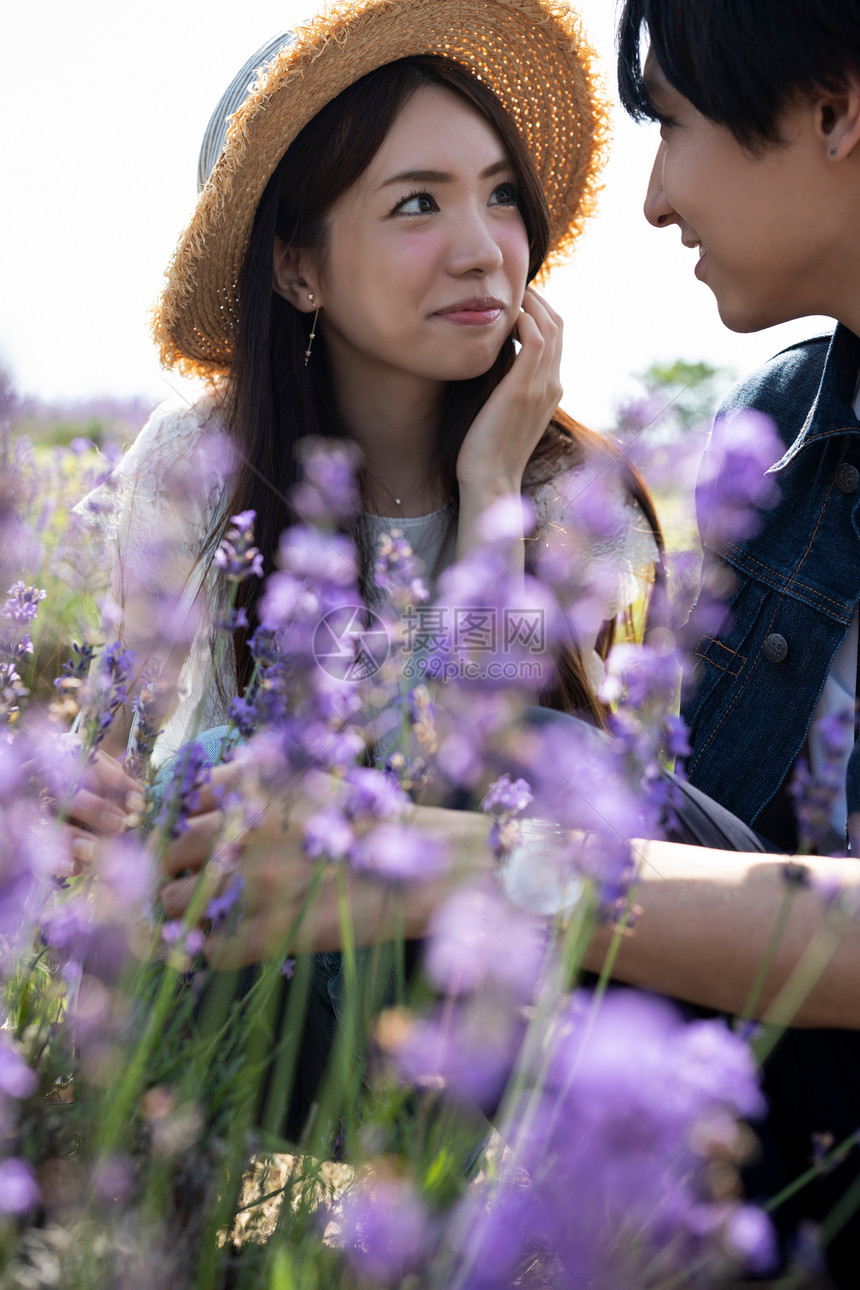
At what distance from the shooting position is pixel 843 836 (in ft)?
5.52

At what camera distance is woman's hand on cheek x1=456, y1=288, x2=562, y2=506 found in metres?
2.27

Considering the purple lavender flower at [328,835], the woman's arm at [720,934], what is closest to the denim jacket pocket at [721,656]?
the woman's arm at [720,934]

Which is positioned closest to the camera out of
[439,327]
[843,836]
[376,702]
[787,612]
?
[376,702]

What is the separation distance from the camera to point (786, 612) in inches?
73.6

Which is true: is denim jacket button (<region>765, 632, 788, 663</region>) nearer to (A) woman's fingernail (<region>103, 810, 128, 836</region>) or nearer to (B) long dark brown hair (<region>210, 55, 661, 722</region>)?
(B) long dark brown hair (<region>210, 55, 661, 722</region>)

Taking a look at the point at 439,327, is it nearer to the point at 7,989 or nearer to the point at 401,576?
the point at 401,576

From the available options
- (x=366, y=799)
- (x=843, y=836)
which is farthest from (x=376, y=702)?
(x=843, y=836)

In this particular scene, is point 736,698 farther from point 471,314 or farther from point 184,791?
point 184,791

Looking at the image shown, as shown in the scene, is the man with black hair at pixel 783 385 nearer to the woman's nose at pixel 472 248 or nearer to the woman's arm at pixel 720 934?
the woman's arm at pixel 720 934

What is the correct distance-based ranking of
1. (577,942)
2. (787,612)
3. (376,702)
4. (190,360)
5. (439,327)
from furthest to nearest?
1. (190,360)
2. (439,327)
3. (787,612)
4. (376,702)
5. (577,942)

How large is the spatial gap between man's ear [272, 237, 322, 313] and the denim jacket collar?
118 centimetres

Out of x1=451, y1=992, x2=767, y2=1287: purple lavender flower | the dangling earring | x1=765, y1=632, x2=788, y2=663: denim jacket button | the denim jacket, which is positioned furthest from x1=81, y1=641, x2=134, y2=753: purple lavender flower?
the dangling earring

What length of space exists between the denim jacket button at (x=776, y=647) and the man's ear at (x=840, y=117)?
2.72 ft

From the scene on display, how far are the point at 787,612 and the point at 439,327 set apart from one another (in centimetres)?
97
